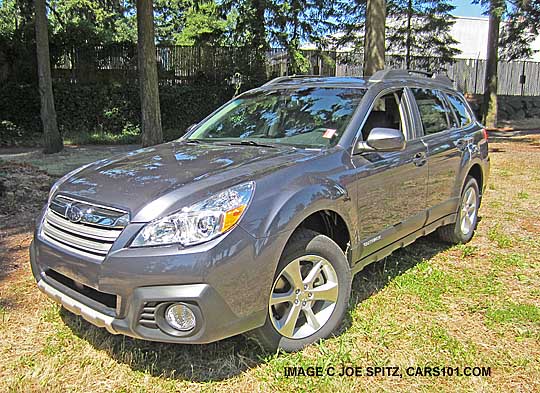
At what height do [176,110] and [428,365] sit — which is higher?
[176,110]

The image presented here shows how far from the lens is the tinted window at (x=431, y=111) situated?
4.32 m

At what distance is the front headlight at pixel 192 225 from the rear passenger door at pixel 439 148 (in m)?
2.29

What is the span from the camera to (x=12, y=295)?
12.3 ft

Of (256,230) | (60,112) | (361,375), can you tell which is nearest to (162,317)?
(256,230)

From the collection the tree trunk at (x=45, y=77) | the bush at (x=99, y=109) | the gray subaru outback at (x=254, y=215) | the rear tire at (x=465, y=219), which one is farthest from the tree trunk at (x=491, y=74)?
the gray subaru outback at (x=254, y=215)

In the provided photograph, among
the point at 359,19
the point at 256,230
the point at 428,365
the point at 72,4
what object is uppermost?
the point at 72,4

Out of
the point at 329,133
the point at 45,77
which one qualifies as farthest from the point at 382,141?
the point at 45,77

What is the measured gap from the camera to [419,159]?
3.99 m

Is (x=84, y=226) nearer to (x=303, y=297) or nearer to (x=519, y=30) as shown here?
(x=303, y=297)

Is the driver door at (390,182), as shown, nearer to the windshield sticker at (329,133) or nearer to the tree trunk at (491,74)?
the windshield sticker at (329,133)

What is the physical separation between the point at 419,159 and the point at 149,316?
101 inches

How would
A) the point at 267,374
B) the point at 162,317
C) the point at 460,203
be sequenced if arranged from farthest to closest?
the point at 460,203, the point at 267,374, the point at 162,317

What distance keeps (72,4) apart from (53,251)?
24.9 m

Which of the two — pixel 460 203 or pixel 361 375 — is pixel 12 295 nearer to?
pixel 361 375
